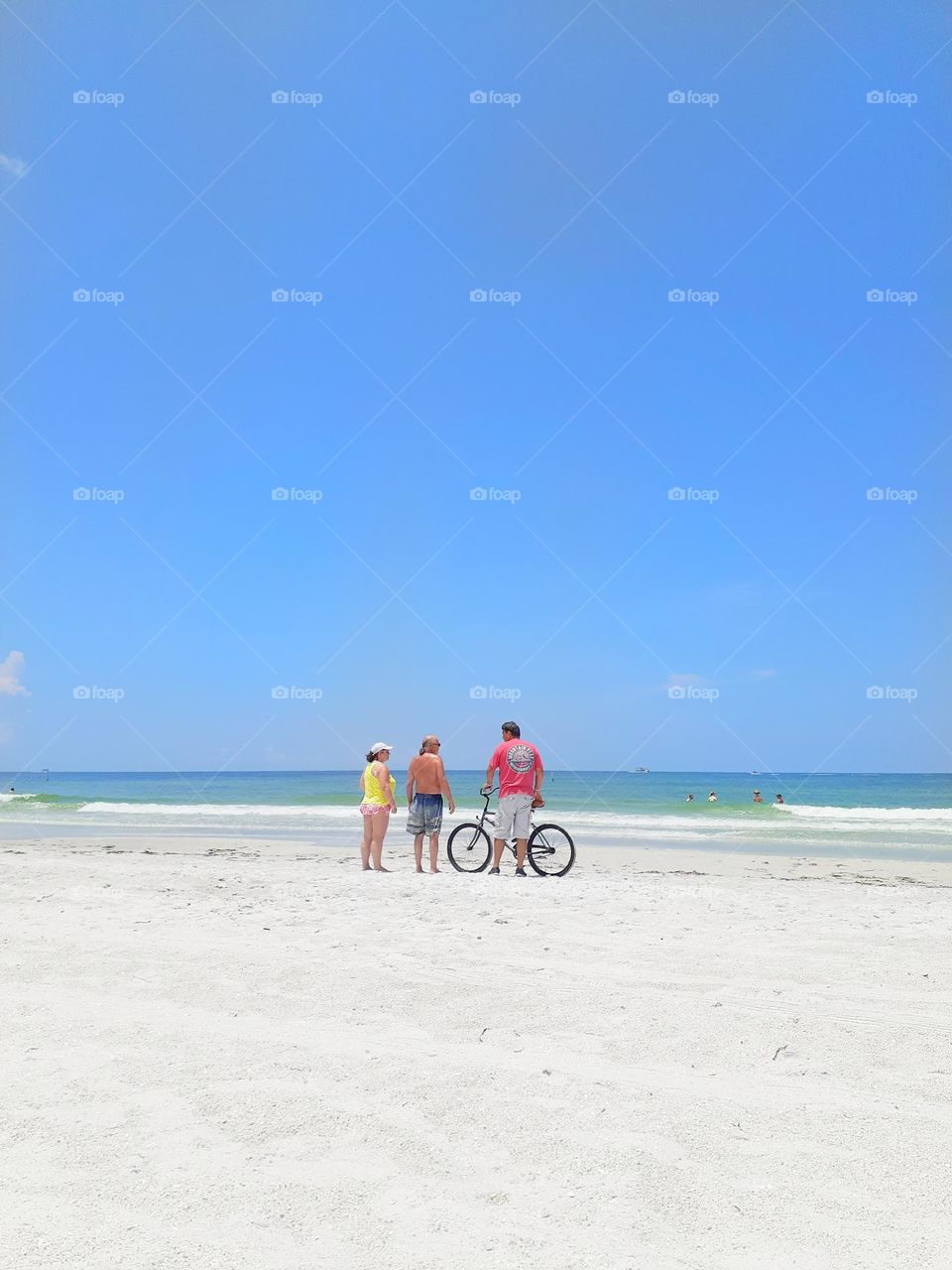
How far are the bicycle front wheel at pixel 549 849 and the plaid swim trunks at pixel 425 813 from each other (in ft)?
4.45

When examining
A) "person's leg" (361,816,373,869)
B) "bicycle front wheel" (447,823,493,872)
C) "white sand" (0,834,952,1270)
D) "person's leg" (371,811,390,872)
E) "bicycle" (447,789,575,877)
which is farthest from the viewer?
"bicycle front wheel" (447,823,493,872)

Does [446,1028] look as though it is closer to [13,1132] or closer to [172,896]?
[13,1132]

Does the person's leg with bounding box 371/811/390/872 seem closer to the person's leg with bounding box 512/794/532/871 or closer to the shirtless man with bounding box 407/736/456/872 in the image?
the shirtless man with bounding box 407/736/456/872

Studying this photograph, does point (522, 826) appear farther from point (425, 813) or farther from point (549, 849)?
point (425, 813)

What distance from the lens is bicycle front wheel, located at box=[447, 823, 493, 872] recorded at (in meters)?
12.3

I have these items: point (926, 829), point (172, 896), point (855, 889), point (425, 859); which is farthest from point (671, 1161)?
point (926, 829)

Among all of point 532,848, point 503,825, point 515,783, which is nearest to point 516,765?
point 515,783

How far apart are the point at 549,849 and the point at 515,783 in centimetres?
135

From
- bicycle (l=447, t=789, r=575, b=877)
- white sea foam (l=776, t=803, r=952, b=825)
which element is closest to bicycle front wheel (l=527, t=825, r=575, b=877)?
bicycle (l=447, t=789, r=575, b=877)

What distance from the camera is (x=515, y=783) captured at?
11.3 m

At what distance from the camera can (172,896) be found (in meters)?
9.27

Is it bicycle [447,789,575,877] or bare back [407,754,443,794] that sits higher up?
bare back [407,754,443,794]

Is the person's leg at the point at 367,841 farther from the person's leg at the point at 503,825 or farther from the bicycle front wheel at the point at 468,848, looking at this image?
the person's leg at the point at 503,825

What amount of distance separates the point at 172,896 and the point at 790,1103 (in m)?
6.98
